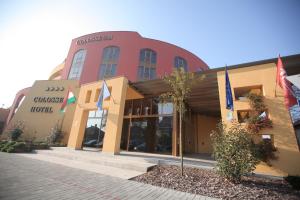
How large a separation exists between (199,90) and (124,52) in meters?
17.6

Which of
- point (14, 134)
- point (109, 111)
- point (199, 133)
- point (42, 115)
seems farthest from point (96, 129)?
point (199, 133)

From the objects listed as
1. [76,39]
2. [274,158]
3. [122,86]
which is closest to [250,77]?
[274,158]

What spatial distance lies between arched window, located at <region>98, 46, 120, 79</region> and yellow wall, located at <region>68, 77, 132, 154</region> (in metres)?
10.1

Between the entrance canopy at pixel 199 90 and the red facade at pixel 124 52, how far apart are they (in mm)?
10609

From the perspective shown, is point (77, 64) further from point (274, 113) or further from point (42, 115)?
point (274, 113)

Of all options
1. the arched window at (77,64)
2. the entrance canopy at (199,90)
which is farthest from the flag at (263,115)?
the arched window at (77,64)

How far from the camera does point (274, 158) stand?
7.04 metres

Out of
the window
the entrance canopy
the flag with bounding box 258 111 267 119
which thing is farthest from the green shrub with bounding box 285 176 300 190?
the window

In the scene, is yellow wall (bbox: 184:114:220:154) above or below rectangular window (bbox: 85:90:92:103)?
below

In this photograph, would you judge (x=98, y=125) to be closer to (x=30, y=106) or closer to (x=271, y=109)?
(x=30, y=106)

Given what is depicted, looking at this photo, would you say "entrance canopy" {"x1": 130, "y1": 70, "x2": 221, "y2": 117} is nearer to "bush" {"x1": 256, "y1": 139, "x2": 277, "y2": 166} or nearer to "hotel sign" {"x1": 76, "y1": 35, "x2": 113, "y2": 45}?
"bush" {"x1": 256, "y1": 139, "x2": 277, "y2": 166}

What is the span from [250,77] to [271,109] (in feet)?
6.93

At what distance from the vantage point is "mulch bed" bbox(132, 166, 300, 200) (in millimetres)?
4918

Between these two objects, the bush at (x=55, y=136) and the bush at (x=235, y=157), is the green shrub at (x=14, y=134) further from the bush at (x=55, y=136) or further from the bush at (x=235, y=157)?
the bush at (x=235, y=157)
